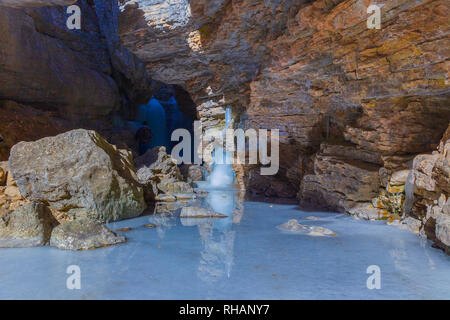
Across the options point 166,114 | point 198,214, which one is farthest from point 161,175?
point 166,114

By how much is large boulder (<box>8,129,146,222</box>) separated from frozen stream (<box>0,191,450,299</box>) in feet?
3.48

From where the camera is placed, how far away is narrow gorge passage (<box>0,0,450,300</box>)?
9.96 feet

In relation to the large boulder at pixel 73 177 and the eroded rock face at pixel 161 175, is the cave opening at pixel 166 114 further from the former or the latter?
the large boulder at pixel 73 177

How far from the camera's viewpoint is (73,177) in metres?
5.60

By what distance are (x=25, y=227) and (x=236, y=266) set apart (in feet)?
9.55

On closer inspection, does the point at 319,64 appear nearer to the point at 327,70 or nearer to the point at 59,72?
the point at 327,70

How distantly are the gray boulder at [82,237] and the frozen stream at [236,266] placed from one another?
0.49 feet

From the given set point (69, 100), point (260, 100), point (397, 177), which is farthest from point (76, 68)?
point (397, 177)

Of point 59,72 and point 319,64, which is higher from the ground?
point 59,72

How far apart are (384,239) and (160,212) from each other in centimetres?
424

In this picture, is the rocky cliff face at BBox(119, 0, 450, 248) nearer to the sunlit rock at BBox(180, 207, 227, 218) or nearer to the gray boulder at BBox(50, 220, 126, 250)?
the sunlit rock at BBox(180, 207, 227, 218)

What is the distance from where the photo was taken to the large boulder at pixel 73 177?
5.53 metres

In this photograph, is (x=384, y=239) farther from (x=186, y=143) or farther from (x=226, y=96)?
(x=186, y=143)

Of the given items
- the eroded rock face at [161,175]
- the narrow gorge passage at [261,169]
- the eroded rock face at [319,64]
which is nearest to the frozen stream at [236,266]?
the narrow gorge passage at [261,169]
